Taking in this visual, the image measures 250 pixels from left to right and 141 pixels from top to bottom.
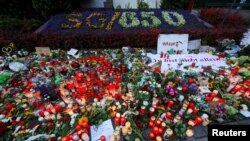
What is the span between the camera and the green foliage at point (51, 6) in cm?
816

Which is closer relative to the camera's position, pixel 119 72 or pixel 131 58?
pixel 119 72

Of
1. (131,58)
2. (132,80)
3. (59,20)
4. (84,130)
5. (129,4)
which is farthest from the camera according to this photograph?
(129,4)

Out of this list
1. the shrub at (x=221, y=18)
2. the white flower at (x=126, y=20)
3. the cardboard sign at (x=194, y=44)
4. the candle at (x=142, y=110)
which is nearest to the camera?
the candle at (x=142, y=110)

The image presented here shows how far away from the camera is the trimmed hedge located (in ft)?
17.6

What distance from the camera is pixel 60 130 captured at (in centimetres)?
290

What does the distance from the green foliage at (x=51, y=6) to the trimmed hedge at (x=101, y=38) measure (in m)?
3.04

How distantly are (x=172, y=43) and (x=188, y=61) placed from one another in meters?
0.69

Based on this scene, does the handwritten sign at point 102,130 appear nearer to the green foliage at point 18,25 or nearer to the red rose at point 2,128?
the red rose at point 2,128

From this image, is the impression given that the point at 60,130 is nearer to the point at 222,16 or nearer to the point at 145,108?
the point at 145,108

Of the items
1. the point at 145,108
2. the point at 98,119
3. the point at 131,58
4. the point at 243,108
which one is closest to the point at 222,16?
the point at 131,58

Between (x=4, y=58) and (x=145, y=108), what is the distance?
3731 mm

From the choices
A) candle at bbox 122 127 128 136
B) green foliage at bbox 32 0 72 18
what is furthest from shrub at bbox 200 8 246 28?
green foliage at bbox 32 0 72 18

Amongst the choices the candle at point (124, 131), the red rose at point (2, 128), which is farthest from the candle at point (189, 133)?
the red rose at point (2, 128)

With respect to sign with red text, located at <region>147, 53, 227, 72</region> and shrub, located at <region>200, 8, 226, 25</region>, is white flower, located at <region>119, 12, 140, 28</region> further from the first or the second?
shrub, located at <region>200, 8, 226, 25</region>
